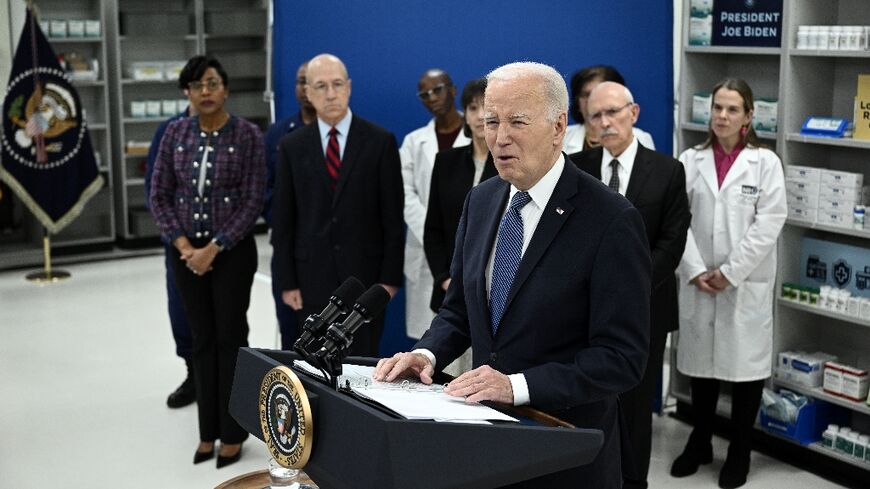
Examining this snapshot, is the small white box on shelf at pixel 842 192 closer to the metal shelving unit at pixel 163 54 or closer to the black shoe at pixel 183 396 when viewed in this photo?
the black shoe at pixel 183 396

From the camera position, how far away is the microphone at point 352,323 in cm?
192

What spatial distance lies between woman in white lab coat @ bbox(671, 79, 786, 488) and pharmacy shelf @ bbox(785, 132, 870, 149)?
0.62 feet

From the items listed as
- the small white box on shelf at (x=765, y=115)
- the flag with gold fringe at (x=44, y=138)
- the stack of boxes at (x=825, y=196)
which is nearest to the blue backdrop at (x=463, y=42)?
the small white box on shelf at (x=765, y=115)

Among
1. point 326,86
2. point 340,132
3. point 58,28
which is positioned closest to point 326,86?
point 326,86

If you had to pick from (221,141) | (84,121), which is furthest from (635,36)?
(84,121)

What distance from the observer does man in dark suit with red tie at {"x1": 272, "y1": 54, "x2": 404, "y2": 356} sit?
4594mm

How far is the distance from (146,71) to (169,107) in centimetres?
38

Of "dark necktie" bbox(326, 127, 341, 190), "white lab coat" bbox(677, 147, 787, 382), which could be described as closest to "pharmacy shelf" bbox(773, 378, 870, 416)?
"white lab coat" bbox(677, 147, 787, 382)

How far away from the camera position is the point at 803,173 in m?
4.68

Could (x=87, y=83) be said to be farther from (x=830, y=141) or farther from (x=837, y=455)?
(x=837, y=455)

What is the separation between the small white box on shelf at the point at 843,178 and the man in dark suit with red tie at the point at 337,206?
1.81 meters

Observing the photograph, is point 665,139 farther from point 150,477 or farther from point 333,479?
point 333,479

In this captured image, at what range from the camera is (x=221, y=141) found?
15.3 ft

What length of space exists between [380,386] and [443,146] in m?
3.35
